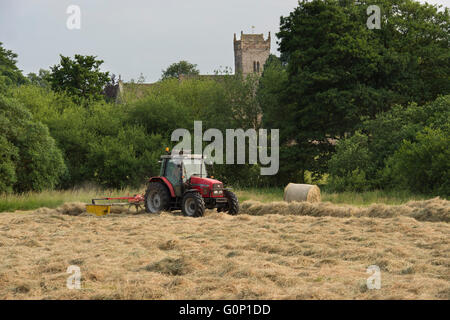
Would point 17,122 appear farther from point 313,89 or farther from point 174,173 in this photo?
point 313,89

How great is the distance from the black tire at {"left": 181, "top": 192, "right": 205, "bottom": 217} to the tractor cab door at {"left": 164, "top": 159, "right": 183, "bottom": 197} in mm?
635

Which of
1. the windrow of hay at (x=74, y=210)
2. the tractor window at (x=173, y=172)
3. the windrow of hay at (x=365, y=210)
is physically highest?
the tractor window at (x=173, y=172)

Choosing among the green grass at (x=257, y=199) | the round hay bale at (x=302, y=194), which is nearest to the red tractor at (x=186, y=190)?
the round hay bale at (x=302, y=194)

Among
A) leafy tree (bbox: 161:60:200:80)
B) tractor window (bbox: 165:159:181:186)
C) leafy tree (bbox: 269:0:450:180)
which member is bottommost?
tractor window (bbox: 165:159:181:186)

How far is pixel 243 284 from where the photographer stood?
6.54 m

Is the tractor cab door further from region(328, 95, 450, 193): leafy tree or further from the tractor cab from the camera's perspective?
region(328, 95, 450, 193): leafy tree

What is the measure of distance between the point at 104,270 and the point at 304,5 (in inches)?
928

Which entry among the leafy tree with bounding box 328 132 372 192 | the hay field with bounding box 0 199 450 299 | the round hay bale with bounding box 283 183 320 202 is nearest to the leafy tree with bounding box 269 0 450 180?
the leafy tree with bounding box 328 132 372 192

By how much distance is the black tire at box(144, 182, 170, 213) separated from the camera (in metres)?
16.0

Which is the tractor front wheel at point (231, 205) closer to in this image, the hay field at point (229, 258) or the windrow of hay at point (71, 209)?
the hay field at point (229, 258)

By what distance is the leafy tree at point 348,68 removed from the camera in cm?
2584

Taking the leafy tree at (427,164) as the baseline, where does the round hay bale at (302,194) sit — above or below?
below

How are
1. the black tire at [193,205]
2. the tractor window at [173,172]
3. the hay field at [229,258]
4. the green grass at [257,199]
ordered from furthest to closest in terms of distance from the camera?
the green grass at [257,199] → the tractor window at [173,172] → the black tire at [193,205] → the hay field at [229,258]

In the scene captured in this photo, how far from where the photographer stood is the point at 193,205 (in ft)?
50.5
